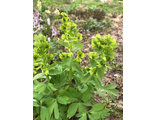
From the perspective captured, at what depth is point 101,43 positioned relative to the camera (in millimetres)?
1167

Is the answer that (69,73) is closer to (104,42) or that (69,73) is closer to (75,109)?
(75,109)

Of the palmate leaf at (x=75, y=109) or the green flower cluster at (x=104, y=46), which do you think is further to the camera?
the palmate leaf at (x=75, y=109)

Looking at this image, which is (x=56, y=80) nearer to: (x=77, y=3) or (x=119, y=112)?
(x=119, y=112)

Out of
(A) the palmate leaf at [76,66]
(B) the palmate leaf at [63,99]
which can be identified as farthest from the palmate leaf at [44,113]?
(A) the palmate leaf at [76,66]

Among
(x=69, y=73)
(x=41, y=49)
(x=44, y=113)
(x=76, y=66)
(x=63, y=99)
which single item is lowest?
(x=44, y=113)

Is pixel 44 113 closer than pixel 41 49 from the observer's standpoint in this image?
No

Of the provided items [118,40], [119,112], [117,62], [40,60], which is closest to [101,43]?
[40,60]

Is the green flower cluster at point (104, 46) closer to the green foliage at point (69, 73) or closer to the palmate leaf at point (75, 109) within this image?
the green foliage at point (69, 73)

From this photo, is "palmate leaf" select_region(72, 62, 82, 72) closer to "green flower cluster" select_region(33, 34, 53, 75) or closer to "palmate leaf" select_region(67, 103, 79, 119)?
"green flower cluster" select_region(33, 34, 53, 75)

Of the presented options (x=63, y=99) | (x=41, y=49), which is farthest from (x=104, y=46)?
(x=63, y=99)

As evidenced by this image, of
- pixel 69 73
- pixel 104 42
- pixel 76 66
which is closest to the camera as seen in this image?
pixel 104 42

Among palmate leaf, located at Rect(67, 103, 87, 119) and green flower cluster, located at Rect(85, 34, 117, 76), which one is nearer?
green flower cluster, located at Rect(85, 34, 117, 76)

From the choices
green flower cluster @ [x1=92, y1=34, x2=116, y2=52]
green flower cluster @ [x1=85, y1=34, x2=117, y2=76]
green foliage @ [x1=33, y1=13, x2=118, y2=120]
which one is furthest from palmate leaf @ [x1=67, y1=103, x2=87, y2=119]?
green flower cluster @ [x1=92, y1=34, x2=116, y2=52]

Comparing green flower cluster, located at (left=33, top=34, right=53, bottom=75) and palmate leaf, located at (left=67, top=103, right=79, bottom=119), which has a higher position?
green flower cluster, located at (left=33, top=34, right=53, bottom=75)
